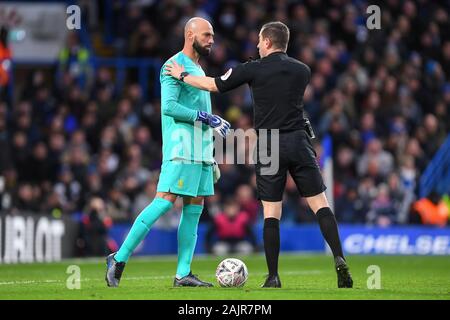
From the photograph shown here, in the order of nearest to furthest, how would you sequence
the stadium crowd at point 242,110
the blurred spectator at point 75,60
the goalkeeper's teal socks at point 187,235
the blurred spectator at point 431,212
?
the goalkeeper's teal socks at point 187,235 < the stadium crowd at point 242,110 < the blurred spectator at point 431,212 < the blurred spectator at point 75,60

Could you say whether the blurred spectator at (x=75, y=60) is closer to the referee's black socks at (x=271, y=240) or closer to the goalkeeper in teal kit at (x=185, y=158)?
the goalkeeper in teal kit at (x=185, y=158)

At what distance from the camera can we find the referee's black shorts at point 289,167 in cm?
972

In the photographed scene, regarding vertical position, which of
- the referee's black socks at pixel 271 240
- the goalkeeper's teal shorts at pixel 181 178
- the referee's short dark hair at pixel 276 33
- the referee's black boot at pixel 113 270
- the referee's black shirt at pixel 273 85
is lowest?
the referee's black boot at pixel 113 270

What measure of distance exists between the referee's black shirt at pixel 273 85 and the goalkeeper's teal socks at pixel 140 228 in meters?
1.14

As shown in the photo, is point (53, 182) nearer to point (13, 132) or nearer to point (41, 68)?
point (13, 132)

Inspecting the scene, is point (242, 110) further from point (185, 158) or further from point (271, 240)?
point (271, 240)

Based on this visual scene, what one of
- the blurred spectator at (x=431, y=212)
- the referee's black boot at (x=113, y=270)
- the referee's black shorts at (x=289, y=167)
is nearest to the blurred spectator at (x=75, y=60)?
the blurred spectator at (x=431, y=212)

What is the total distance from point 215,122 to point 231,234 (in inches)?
411

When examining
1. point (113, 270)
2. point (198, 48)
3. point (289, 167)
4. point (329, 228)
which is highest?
point (198, 48)

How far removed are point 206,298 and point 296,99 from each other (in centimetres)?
218

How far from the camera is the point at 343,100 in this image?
75.9 ft

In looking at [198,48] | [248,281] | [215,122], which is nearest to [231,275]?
[248,281]

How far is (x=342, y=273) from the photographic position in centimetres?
957

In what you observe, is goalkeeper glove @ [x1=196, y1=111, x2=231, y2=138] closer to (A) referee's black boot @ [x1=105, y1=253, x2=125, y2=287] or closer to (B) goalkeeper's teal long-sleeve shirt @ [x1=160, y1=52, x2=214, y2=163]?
(B) goalkeeper's teal long-sleeve shirt @ [x1=160, y1=52, x2=214, y2=163]
